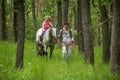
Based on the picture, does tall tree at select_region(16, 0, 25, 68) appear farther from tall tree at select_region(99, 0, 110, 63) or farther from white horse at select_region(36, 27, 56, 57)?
white horse at select_region(36, 27, 56, 57)

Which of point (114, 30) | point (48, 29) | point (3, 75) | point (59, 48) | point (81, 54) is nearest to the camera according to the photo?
point (3, 75)

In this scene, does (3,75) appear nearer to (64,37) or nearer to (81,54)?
(64,37)

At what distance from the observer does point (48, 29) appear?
791 inches

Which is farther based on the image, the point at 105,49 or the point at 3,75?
the point at 105,49

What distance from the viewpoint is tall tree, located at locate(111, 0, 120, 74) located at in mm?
12781

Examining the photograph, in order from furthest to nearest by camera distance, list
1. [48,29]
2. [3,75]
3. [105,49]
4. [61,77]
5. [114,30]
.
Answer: [48,29], [105,49], [114,30], [61,77], [3,75]

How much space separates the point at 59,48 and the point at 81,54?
407cm

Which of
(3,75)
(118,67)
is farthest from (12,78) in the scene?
(118,67)

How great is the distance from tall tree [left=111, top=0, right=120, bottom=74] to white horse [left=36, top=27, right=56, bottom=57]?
7.50 m

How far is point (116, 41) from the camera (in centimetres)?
1291

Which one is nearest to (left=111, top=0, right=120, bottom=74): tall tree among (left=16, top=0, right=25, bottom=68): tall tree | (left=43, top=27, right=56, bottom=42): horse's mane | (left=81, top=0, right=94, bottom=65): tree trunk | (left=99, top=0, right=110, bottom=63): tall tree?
(left=81, top=0, right=94, bottom=65): tree trunk

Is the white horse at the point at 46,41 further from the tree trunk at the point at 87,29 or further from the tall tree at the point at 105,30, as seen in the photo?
the tree trunk at the point at 87,29

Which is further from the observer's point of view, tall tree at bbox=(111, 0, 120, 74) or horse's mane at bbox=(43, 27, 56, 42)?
horse's mane at bbox=(43, 27, 56, 42)

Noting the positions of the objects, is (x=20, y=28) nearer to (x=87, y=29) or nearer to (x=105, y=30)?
(x=87, y=29)
